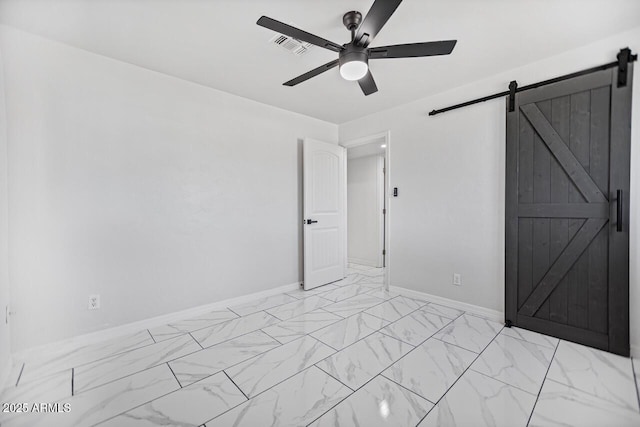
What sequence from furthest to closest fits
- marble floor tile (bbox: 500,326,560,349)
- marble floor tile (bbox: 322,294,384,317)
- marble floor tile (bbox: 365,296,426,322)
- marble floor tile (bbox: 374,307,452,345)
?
marble floor tile (bbox: 322,294,384,317), marble floor tile (bbox: 365,296,426,322), marble floor tile (bbox: 374,307,452,345), marble floor tile (bbox: 500,326,560,349)

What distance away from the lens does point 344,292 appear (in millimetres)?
3701

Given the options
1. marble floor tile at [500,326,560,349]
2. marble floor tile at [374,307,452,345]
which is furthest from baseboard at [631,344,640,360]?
marble floor tile at [374,307,452,345]

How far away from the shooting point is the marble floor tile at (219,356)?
189 cm

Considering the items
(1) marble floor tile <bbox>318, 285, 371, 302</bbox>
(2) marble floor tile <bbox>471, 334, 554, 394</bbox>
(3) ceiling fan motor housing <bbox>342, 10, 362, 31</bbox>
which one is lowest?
(2) marble floor tile <bbox>471, 334, 554, 394</bbox>

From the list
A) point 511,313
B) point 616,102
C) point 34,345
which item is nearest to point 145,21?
point 34,345

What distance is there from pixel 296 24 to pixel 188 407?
2530mm

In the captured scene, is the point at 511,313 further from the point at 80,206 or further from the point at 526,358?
the point at 80,206

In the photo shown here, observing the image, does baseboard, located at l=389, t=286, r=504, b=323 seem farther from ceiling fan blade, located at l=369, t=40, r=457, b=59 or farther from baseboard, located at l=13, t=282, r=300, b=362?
ceiling fan blade, located at l=369, t=40, r=457, b=59

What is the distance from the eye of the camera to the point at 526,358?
81.5 inches

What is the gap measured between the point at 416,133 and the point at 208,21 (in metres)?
2.46

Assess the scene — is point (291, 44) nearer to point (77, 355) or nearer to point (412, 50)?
point (412, 50)

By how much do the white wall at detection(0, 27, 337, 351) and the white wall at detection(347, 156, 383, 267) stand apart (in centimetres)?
245

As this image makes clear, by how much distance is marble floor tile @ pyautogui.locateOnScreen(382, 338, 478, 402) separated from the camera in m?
1.75

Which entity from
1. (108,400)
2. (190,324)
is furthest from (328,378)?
(190,324)
